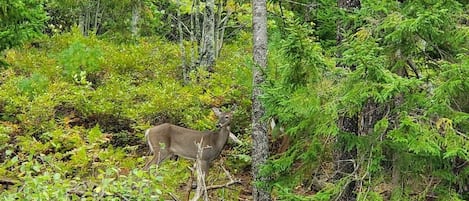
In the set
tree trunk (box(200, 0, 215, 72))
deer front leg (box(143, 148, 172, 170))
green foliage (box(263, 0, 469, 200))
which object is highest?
green foliage (box(263, 0, 469, 200))

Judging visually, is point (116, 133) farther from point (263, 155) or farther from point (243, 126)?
point (263, 155)

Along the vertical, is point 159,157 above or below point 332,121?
below

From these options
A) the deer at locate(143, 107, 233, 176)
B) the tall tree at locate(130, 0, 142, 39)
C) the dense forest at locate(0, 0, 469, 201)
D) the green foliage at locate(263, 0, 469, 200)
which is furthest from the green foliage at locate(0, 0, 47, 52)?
the tall tree at locate(130, 0, 142, 39)

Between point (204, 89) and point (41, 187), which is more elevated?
point (41, 187)

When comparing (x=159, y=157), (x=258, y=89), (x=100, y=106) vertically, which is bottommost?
(x=159, y=157)

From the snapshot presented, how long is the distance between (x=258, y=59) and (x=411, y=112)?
271 centimetres

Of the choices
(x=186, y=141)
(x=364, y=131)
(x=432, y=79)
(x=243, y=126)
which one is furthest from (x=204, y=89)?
(x=432, y=79)

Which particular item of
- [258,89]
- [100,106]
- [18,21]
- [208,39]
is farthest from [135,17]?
[258,89]

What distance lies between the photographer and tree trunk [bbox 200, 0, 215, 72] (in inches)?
559

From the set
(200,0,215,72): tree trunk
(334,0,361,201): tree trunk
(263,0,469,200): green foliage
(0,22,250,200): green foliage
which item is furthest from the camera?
(200,0,215,72): tree trunk

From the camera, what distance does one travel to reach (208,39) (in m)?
14.4

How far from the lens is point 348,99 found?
5.43 meters

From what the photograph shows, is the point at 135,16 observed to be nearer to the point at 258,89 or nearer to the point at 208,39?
the point at 208,39

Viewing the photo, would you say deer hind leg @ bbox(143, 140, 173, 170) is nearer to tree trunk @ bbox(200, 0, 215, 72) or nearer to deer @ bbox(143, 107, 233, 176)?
deer @ bbox(143, 107, 233, 176)
